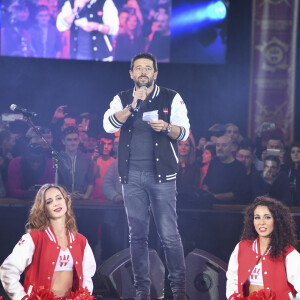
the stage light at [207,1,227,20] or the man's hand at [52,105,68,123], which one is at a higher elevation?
the stage light at [207,1,227,20]

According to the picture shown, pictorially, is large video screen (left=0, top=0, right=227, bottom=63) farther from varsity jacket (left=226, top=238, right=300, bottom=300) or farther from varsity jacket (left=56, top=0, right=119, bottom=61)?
varsity jacket (left=226, top=238, right=300, bottom=300)

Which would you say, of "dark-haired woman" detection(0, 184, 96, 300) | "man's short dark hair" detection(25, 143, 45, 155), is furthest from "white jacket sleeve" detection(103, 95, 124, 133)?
"man's short dark hair" detection(25, 143, 45, 155)

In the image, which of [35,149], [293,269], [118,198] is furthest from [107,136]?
[293,269]

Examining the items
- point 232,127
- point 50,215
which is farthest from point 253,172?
point 50,215

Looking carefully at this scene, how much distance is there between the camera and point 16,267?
347cm

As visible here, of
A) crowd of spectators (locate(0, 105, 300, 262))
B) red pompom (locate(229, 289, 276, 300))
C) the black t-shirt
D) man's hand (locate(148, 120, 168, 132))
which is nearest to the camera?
red pompom (locate(229, 289, 276, 300))

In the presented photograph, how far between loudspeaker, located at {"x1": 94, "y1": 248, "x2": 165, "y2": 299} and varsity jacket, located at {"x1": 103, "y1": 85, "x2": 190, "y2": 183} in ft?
2.58

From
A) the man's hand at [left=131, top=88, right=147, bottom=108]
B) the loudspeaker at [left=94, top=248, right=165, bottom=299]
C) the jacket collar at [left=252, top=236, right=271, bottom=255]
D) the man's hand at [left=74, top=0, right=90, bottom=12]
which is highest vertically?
the man's hand at [left=74, top=0, right=90, bottom=12]

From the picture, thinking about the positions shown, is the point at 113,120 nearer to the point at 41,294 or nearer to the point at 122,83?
the point at 41,294

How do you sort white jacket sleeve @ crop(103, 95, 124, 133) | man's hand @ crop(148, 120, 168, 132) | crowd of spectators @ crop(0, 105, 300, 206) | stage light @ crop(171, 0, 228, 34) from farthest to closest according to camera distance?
stage light @ crop(171, 0, 228, 34)
crowd of spectators @ crop(0, 105, 300, 206)
white jacket sleeve @ crop(103, 95, 124, 133)
man's hand @ crop(148, 120, 168, 132)

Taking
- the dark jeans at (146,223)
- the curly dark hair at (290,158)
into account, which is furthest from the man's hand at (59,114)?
the dark jeans at (146,223)

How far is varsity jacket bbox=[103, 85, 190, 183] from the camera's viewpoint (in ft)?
12.9

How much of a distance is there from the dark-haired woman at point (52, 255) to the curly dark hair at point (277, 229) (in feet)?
3.41

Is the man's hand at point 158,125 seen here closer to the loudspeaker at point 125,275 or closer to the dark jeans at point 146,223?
the dark jeans at point 146,223
